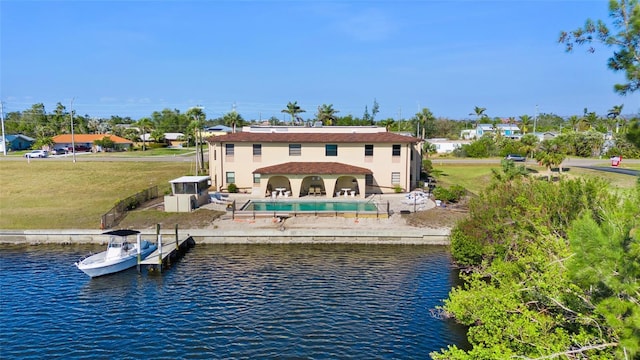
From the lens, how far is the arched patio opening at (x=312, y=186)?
47594mm

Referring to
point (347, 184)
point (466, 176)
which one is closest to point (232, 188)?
point (347, 184)

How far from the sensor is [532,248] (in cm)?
1614

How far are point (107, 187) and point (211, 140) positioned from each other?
1447 cm

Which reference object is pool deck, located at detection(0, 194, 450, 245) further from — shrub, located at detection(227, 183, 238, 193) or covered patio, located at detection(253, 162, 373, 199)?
shrub, located at detection(227, 183, 238, 193)

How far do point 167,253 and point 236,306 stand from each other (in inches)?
385

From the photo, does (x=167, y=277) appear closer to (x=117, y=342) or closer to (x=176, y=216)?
(x=117, y=342)

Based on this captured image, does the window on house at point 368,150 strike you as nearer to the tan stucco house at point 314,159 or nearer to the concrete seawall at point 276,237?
the tan stucco house at point 314,159

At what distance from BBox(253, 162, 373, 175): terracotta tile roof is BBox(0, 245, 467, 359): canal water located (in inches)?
543

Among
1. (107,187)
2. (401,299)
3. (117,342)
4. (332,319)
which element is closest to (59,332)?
(117,342)

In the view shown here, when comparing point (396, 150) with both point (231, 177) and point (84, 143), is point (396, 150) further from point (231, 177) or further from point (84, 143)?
point (84, 143)

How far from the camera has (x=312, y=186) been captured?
158 ft

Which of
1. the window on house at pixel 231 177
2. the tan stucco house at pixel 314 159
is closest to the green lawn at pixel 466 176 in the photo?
the tan stucco house at pixel 314 159

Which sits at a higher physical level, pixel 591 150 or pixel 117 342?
pixel 591 150

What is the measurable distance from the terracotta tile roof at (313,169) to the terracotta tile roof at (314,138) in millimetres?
2686
